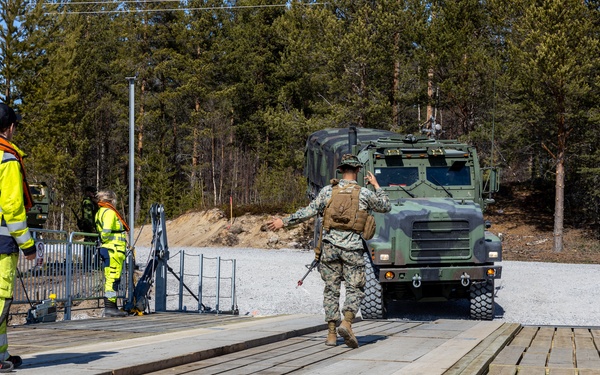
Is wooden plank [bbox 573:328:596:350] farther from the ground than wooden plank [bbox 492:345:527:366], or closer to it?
closer to it

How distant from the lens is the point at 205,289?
1905 cm

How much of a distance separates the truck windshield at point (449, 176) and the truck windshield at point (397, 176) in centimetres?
29

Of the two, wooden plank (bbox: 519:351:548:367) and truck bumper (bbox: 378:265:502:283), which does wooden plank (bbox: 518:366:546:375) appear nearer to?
wooden plank (bbox: 519:351:548:367)

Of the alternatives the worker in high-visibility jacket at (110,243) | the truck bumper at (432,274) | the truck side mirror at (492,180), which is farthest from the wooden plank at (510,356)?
the truck side mirror at (492,180)

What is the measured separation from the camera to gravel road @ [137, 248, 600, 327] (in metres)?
15.9

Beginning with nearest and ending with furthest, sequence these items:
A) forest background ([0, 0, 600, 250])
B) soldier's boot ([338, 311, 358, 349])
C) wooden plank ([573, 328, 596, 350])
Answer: soldier's boot ([338, 311, 358, 349])
wooden plank ([573, 328, 596, 350])
forest background ([0, 0, 600, 250])

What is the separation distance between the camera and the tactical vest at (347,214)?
8.80 metres

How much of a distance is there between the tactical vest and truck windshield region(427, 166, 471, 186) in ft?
21.8

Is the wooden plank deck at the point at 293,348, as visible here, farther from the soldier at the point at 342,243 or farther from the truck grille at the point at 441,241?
the truck grille at the point at 441,241

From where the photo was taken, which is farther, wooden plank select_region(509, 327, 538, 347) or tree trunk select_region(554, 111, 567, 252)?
tree trunk select_region(554, 111, 567, 252)

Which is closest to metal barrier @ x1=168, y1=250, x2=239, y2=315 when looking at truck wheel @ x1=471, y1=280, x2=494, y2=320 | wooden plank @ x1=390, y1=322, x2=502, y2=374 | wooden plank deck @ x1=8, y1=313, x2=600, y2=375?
truck wheel @ x1=471, y1=280, x2=494, y2=320

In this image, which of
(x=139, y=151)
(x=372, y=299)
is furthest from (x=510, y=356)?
(x=139, y=151)

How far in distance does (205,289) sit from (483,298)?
6987 mm

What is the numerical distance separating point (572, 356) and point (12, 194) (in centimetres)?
521
